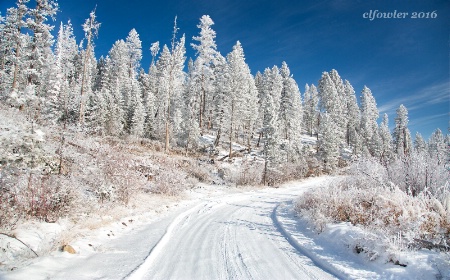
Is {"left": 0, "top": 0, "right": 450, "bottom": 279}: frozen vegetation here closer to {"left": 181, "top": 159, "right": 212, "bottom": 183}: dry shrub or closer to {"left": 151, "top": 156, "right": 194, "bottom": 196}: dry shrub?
{"left": 151, "top": 156, "right": 194, "bottom": 196}: dry shrub

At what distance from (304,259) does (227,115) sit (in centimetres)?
3163

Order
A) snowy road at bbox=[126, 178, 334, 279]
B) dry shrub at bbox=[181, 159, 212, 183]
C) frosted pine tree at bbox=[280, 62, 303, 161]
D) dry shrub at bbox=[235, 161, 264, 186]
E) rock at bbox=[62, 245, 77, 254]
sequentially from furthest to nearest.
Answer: frosted pine tree at bbox=[280, 62, 303, 161] < dry shrub at bbox=[235, 161, 264, 186] < dry shrub at bbox=[181, 159, 212, 183] < rock at bbox=[62, 245, 77, 254] < snowy road at bbox=[126, 178, 334, 279]

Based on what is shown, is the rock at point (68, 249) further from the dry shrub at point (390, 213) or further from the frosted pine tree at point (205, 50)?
the frosted pine tree at point (205, 50)

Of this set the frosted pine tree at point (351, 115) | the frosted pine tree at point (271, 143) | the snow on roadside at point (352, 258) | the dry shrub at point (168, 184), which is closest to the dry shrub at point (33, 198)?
the dry shrub at point (168, 184)

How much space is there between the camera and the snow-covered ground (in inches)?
185

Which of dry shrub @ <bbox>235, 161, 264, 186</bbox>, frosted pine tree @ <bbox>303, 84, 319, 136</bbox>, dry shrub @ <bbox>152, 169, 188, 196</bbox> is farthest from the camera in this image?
frosted pine tree @ <bbox>303, 84, 319, 136</bbox>

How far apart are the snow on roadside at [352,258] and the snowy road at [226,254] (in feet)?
0.89

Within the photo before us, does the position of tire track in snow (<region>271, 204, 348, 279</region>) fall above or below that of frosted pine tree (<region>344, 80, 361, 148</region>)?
below

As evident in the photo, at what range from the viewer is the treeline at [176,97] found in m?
24.4

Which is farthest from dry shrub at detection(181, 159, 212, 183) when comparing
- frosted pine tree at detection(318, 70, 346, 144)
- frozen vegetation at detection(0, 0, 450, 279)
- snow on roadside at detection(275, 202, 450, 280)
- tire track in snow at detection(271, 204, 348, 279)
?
frosted pine tree at detection(318, 70, 346, 144)

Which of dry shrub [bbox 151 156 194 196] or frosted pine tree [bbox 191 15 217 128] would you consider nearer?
dry shrub [bbox 151 156 194 196]

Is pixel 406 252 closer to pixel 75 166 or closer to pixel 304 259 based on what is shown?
pixel 304 259

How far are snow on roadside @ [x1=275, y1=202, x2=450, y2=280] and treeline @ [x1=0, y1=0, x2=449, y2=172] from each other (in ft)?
18.2

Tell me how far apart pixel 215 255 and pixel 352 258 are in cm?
303
